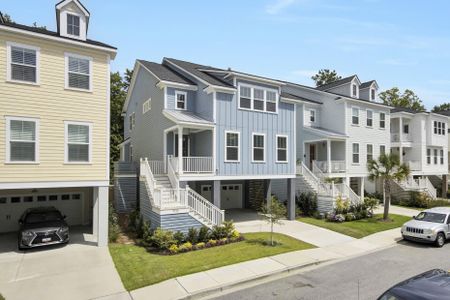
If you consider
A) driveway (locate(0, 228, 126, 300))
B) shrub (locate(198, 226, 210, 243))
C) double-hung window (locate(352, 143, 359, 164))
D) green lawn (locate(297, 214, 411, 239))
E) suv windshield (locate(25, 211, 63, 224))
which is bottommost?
green lawn (locate(297, 214, 411, 239))

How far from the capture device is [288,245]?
559 inches

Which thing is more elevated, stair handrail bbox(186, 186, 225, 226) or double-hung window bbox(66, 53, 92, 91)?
double-hung window bbox(66, 53, 92, 91)

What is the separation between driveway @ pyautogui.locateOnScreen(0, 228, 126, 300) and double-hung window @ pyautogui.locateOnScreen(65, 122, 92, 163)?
4.15 metres

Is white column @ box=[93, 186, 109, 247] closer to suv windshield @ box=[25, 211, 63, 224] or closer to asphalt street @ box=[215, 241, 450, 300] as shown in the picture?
suv windshield @ box=[25, 211, 63, 224]

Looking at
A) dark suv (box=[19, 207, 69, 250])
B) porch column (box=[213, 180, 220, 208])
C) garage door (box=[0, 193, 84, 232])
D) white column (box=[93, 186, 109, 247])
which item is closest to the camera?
dark suv (box=[19, 207, 69, 250])

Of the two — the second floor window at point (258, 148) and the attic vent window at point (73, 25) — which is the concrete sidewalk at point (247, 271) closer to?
the second floor window at point (258, 148)

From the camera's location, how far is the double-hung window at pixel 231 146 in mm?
17797

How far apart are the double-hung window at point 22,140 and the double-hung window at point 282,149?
45.3ft

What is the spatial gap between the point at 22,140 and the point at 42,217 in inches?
164

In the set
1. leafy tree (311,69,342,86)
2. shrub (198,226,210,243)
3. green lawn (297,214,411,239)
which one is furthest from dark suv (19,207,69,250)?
leafy tree (311,69,342,86)

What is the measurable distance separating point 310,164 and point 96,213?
19.2m

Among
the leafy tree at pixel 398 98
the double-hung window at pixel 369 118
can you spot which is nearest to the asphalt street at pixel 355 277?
the double-hung window at pixel 369 118

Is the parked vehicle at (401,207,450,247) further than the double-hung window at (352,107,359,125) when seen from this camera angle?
No

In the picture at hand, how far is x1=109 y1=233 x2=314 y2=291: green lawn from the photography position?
33.9ft
